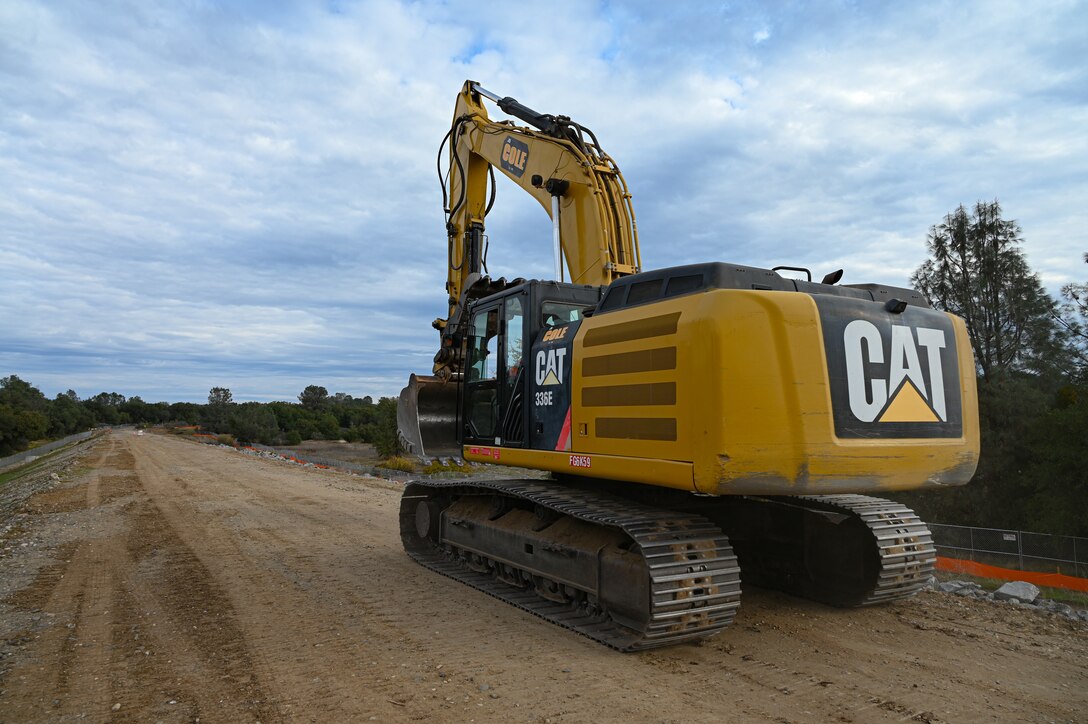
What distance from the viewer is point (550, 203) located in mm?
8461

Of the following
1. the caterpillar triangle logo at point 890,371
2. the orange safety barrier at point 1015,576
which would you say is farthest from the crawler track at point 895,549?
the orange safety barrier at point 1015,576

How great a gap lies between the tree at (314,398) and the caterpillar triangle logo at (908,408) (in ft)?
414

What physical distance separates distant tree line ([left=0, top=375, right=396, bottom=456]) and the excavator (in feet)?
119

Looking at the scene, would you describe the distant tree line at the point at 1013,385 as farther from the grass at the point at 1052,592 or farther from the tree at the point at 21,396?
the tree at the point at 21,396

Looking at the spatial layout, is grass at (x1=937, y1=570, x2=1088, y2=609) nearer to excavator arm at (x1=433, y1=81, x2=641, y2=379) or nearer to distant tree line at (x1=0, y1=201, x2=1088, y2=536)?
excavator arm at (x1=433, y1=81, x2=641, y2=379)

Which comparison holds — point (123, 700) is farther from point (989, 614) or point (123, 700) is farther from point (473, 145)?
point (473, 145)

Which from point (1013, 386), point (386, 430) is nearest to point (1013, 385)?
point (1013, 386)

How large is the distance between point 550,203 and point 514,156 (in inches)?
42.9

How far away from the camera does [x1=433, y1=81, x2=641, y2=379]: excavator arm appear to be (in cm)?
778

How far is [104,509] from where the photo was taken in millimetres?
13438

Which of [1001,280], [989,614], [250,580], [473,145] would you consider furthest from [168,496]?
[1001,280]

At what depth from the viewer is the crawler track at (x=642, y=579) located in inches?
190

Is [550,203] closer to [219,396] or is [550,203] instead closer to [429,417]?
[429,417]

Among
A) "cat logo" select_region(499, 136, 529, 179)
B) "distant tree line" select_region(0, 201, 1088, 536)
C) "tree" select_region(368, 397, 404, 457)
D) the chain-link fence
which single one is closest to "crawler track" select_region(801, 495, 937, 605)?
"cat logo" select_region(499, 136, 529, 179)
